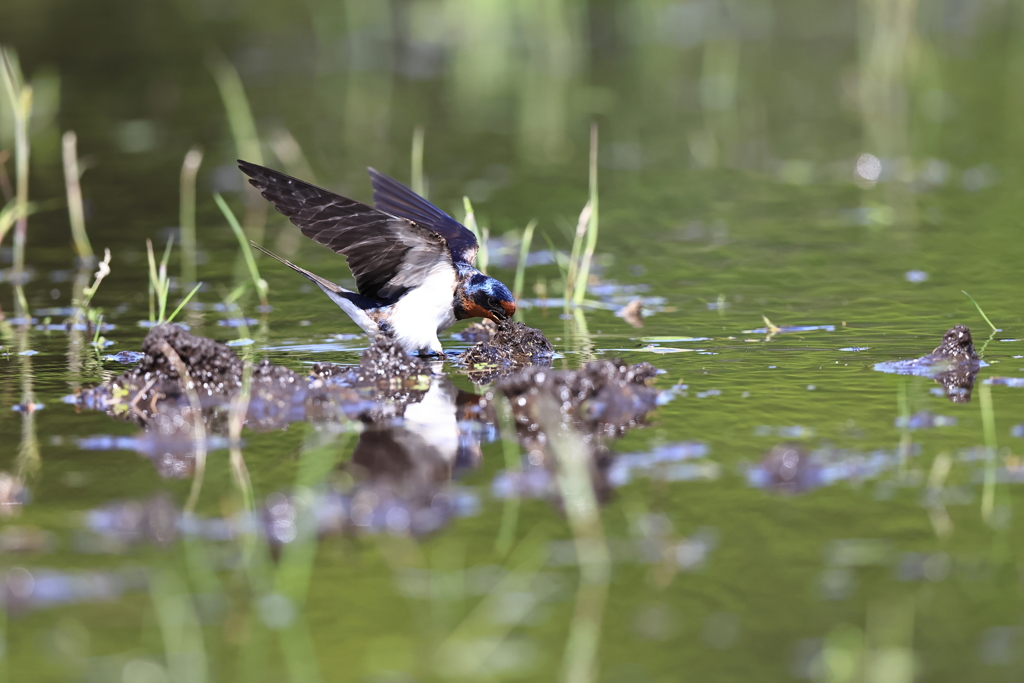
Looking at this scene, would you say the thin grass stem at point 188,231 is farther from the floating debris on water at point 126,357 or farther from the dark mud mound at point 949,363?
the dark mud mound at point 949,363

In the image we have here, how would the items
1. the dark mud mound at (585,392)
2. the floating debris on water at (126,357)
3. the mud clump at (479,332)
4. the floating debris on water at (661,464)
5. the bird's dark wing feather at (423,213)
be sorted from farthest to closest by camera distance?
the mud clump at (479,332), the bird's dark wing feather at (423,213), the floating debris on water at (126,357), the dark mud mound at (585,392), the floating debris on water at (661,464)

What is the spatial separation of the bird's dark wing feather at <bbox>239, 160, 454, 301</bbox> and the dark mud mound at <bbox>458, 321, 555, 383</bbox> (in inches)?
17.8

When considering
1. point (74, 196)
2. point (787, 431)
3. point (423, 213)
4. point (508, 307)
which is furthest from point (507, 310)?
point (74, 196)

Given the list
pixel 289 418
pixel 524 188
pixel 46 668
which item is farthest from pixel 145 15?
pixel 46 668

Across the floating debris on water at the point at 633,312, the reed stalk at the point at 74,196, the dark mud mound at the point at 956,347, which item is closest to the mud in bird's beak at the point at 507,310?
the floating debris on water at the point at 633,312

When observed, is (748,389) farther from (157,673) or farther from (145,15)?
(145,15)

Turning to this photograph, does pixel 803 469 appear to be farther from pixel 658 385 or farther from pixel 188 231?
pixel 188 231

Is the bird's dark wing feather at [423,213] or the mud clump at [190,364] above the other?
the bird's dark wing feather at [423,213]

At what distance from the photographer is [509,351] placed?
6328mm

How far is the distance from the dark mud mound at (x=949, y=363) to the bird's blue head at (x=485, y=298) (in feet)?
5.84

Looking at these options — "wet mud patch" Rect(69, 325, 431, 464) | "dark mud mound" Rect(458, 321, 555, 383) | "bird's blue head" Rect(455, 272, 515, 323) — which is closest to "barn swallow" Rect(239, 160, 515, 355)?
"bird's blue head" Rect(455, 272, 515, 323)

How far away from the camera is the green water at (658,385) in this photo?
10.9 feet

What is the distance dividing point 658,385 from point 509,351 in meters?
0.89

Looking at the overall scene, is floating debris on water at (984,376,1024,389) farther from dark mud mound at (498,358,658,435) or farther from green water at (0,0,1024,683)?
dark mud mound at (498,358,658,435)
